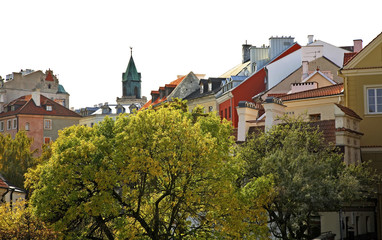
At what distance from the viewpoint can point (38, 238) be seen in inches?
1307

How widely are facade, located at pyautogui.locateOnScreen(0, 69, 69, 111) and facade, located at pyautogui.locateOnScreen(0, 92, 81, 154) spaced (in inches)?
217

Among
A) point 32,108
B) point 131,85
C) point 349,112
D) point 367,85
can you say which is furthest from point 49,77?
point 349,112

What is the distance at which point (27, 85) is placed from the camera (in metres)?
129

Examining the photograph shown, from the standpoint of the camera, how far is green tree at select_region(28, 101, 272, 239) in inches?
1359

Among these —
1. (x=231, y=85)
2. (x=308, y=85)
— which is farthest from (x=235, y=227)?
(x=231, y=85)

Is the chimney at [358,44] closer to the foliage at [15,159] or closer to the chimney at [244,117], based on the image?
the chimney at [244,117]

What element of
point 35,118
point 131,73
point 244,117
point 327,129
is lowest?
point 327,129

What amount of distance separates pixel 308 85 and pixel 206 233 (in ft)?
82.0

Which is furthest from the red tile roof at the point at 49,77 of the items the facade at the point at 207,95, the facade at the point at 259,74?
the facade at the point at 259,74

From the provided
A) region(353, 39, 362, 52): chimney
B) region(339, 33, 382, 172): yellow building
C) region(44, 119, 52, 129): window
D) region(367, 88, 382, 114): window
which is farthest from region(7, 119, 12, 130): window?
region(367, 88, 382, 114): window

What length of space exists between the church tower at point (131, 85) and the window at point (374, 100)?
120 metres

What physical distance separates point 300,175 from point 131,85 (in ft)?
437

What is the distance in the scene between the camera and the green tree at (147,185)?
3453cm

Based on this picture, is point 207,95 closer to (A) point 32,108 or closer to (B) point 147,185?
(A) point 32,108
